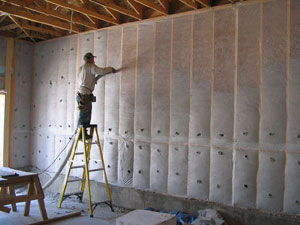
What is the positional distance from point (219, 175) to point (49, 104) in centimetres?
435

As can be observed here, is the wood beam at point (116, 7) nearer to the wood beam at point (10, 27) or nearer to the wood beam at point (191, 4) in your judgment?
the wood beam at point (191, 4)

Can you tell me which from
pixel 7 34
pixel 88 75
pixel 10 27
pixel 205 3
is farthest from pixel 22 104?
pixel 205 3

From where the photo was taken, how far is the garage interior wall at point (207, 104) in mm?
4223

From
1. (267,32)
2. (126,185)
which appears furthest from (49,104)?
(267,32)

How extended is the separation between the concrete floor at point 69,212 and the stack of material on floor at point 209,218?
4.44ft

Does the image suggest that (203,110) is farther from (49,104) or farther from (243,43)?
(49,104)

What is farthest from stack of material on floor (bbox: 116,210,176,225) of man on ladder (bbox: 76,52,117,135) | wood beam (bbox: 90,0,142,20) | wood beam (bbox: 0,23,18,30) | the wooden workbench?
wood beam (bbox: 0,23,18,30)

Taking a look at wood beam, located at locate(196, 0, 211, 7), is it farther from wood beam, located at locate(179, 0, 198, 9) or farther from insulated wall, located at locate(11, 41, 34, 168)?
insulated wall, located at locate(11, 41, 34, 168)

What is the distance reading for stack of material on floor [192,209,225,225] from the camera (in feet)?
14.3

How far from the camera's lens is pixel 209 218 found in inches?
176

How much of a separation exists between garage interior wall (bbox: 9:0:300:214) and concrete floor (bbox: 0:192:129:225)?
0.60 metres

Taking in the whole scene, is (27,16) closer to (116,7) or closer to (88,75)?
(88,75)

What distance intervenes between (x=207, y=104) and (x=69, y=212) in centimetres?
304

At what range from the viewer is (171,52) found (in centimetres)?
527
